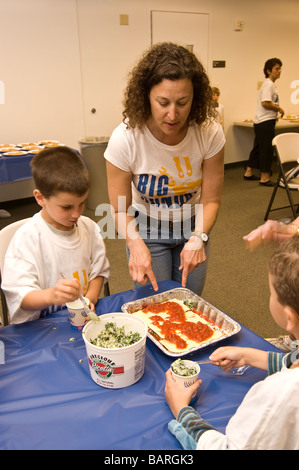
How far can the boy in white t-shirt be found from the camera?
1.29 metres

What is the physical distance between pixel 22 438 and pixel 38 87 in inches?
181

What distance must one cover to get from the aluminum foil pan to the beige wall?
3942mm

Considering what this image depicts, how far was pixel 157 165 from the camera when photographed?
154 centimetres

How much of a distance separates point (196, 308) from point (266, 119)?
4.95 meters

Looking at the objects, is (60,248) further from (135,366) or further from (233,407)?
(233,407)

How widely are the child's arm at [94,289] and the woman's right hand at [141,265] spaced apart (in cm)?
16

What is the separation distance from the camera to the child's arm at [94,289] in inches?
56.2

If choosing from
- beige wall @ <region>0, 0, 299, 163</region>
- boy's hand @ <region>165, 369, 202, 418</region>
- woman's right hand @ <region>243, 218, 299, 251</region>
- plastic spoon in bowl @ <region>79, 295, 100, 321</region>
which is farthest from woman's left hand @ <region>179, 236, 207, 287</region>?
beige wall @ <region>0, 0, 299, 163</region>

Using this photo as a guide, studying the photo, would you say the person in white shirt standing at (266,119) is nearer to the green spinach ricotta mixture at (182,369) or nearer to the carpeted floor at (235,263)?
the carpeted floor at (235,263)

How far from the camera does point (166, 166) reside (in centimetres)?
155

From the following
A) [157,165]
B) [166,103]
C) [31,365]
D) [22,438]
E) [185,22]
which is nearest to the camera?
[22,438]

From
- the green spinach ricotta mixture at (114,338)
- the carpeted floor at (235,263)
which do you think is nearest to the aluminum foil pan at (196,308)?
the green spinach ricotta mixture at (114,338)

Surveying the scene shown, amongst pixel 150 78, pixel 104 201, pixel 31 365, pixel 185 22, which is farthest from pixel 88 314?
pixel 185 22


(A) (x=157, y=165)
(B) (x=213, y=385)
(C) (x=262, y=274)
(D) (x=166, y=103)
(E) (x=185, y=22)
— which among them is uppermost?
(E) (x=185, y=22)
